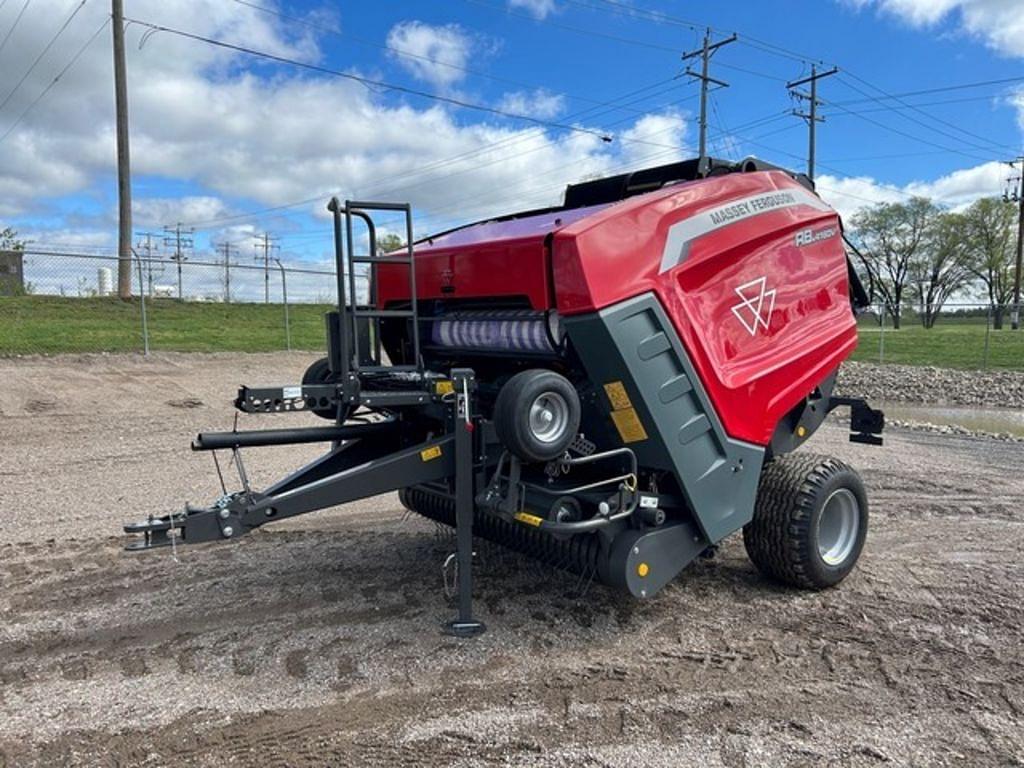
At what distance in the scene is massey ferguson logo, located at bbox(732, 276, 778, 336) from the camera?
421 cm

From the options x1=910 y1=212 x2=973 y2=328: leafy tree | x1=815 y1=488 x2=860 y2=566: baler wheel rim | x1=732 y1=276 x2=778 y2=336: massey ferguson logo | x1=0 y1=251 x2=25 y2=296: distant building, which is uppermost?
x1=910 y1=212 x2=973 y2=328: leafy tree

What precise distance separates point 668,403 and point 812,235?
5.56 feet

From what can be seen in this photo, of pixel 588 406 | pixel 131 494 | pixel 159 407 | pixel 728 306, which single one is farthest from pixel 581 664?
pixel 159 407

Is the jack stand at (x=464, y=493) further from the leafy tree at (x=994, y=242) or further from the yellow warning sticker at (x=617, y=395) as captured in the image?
the leafy tree at (x=994, y=242)

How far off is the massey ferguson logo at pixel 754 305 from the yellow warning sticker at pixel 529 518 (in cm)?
149

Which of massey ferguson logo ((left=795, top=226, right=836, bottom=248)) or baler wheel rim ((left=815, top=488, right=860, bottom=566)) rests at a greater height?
massey ferguson logo ((left=795, top=226, right=836, bottom=248))

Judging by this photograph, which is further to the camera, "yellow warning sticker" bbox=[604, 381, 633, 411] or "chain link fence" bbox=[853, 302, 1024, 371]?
"chain link fence" bbox=[853, 302, 1024, 371]

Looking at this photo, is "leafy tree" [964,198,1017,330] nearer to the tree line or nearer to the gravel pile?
the tree line

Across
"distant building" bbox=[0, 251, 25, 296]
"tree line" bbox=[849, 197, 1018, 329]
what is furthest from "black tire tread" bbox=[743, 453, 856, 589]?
"tree line" bbox=[849, 197, 1018, 329]

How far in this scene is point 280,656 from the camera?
3689mm

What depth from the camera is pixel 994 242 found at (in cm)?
5766

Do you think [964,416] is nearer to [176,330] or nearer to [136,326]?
[176,330]

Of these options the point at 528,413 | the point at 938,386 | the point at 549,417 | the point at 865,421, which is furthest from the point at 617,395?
the point at 938,386

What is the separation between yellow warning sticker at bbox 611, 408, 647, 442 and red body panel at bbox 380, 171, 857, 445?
453 millimetres
